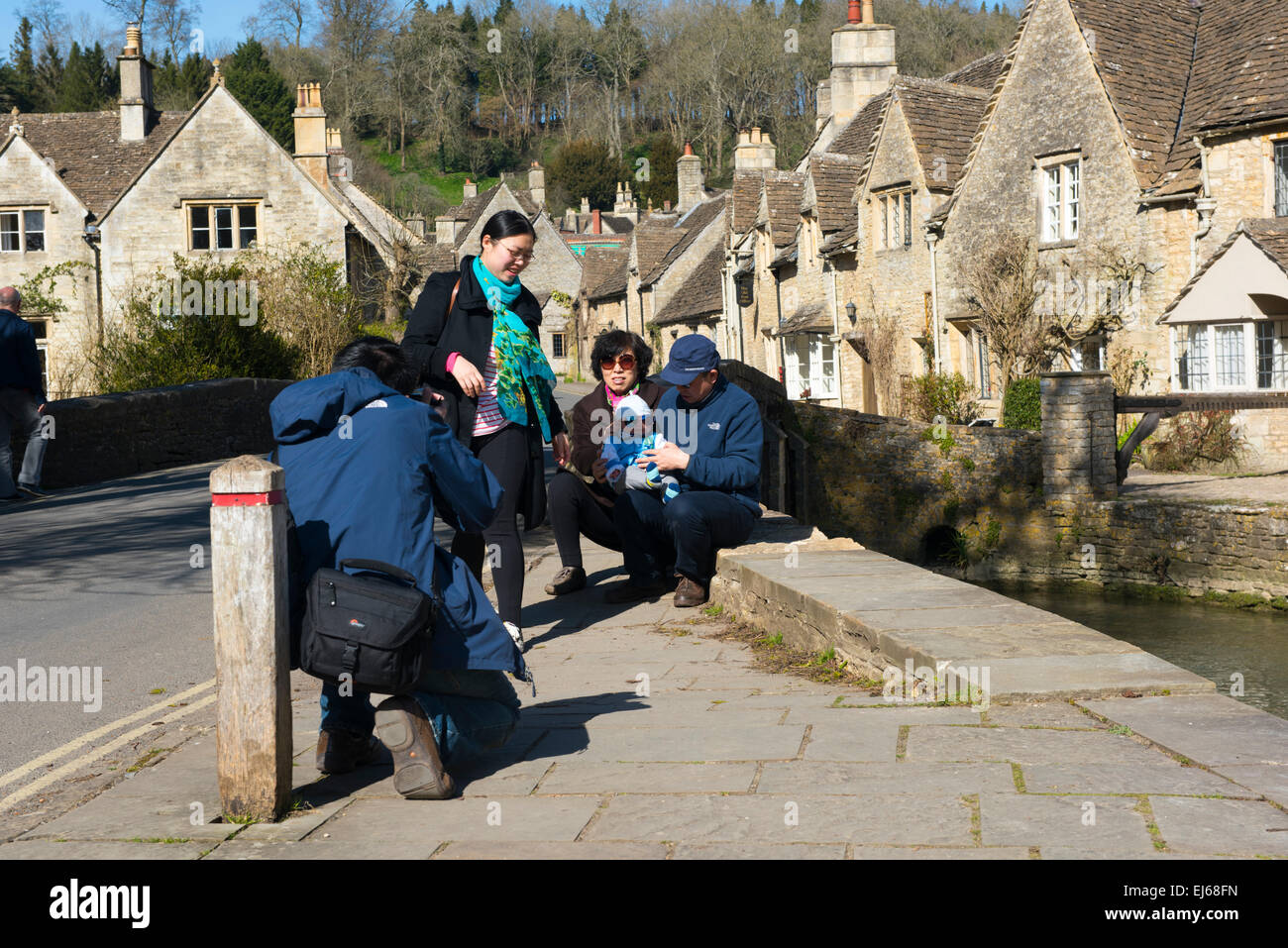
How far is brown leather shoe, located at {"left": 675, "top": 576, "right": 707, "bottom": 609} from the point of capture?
8.21 meters

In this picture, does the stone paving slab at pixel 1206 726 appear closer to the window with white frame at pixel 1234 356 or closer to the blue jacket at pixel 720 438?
the blue jacket at pixel 720 438

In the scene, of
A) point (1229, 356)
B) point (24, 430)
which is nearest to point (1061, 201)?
point (1229, 356)

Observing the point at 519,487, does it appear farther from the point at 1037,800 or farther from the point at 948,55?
the point at 948,55

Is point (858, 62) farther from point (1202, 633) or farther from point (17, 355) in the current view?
point (17, 355)

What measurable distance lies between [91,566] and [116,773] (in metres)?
5.97

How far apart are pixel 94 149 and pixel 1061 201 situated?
2824 centimetres

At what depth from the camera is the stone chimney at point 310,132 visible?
40.8 m

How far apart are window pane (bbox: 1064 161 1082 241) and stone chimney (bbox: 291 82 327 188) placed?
2454 cm

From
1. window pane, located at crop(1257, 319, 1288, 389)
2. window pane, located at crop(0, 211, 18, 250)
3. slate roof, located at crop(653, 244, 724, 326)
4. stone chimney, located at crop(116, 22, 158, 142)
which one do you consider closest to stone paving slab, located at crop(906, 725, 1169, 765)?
window pane, located at crop(1257, 319, 1288, 389)

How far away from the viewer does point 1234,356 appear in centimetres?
2134

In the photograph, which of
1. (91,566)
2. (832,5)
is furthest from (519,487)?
(832,5)

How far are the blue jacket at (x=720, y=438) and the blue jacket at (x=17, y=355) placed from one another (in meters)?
8.45

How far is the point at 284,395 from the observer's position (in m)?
4.61

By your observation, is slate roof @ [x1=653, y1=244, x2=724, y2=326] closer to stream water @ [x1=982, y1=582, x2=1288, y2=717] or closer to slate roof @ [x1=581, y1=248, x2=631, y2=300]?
slate roof @ [x1=581, y1=248, x2=631, y2=300]
